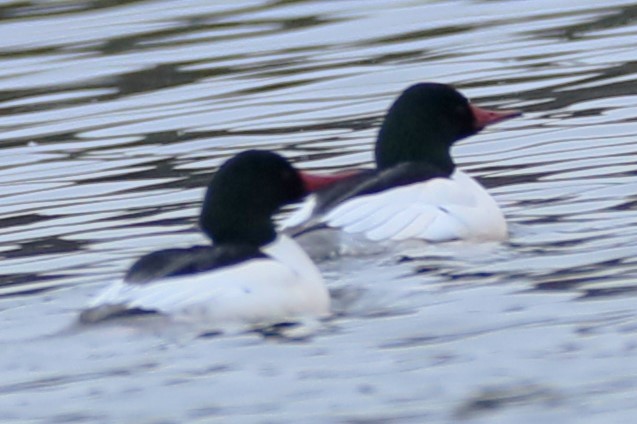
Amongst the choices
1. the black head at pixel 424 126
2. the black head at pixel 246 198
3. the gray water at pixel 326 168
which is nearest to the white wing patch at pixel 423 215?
the gray water at pixel 326 168

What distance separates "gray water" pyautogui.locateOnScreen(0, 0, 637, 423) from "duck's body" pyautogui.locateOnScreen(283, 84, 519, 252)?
9.5 inches

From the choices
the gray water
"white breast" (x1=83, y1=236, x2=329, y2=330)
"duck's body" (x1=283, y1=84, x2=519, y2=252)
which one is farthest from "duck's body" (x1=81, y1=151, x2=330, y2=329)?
"duck's body" (x1=283, y1=84, x2=519, y2=252)

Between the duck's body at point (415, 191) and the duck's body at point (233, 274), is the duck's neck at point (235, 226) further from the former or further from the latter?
the duck's body at point (415, 191)

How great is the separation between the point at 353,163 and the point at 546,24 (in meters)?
4.89

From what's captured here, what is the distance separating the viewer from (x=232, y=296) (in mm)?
8734

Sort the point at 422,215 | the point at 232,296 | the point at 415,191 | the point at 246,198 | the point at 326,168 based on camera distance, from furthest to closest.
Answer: the point at 326,168 → the point at 415,191 → the point at 422,215 → the point at 246,198 → the point at 232,296

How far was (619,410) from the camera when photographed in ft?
22.7

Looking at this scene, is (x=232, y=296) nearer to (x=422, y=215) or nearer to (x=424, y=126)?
(x=422, y=215)

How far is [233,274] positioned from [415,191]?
216 centimetres

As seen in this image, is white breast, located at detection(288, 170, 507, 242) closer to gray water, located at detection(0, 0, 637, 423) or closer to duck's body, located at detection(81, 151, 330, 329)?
gray water, located at detection(0, 0, 637, 423)

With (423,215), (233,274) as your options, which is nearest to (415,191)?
(423,215)

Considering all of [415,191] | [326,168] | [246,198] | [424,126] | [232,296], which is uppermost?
[246,198]

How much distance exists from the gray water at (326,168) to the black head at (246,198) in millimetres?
514

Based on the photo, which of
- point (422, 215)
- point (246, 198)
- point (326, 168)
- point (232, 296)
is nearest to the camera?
point (232, 296)
